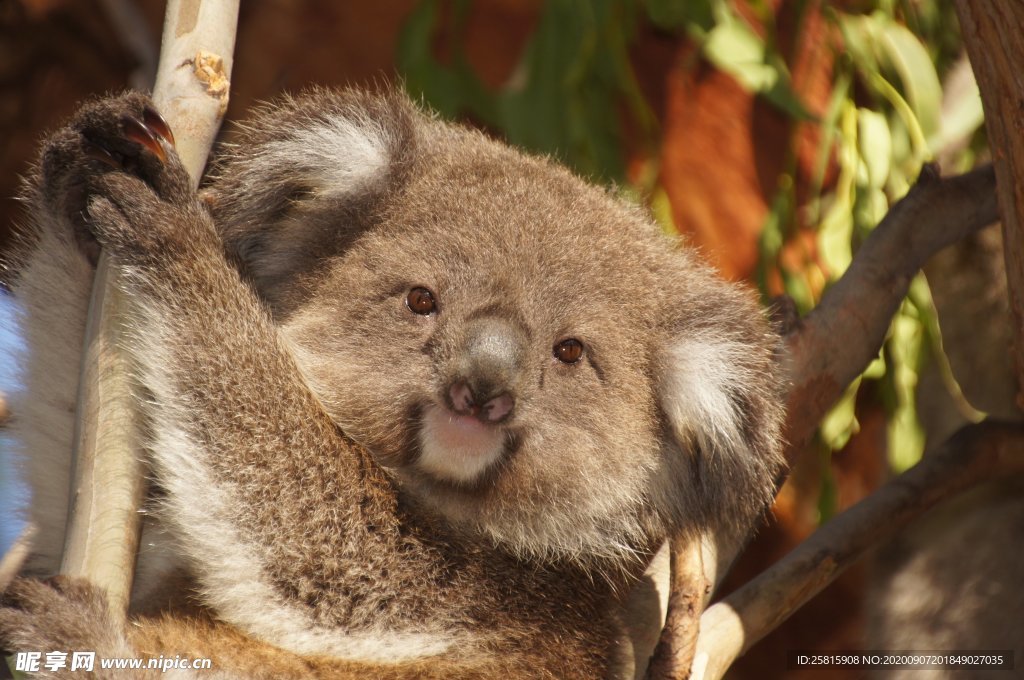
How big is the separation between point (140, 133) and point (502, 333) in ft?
2.38

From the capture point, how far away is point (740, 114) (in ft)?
16.2

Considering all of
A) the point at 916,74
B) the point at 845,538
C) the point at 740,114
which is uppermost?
the point at 740,114

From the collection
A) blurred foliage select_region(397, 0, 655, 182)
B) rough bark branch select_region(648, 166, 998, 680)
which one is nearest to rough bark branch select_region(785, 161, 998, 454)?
rough bark branch select_region(648, 166, 998, 680)

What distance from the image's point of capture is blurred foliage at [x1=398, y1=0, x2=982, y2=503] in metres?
3.75

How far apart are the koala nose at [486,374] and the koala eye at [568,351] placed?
0.48 ft

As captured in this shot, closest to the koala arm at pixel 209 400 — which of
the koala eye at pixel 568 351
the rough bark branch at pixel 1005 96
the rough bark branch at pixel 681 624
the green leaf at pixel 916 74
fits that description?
the koala eye at pixel 568 351

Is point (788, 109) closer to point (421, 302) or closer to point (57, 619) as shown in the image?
point (421, 302)

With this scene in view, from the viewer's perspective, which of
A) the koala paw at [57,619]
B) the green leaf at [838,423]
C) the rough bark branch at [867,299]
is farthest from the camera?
the green leaf at [838,423]

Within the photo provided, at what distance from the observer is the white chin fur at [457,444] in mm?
2096

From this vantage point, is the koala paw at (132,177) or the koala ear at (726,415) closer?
the koala paw at (132,177)

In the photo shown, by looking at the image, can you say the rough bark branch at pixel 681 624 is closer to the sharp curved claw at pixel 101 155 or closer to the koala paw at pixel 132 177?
the koala paw at pixel 132 177

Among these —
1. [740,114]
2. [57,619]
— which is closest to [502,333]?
[57,619]

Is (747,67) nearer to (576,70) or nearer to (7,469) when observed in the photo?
(576,70)

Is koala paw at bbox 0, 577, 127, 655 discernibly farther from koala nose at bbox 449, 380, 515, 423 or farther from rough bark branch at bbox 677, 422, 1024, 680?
rough bark branch at bbox 677, 422, 1024, 680
